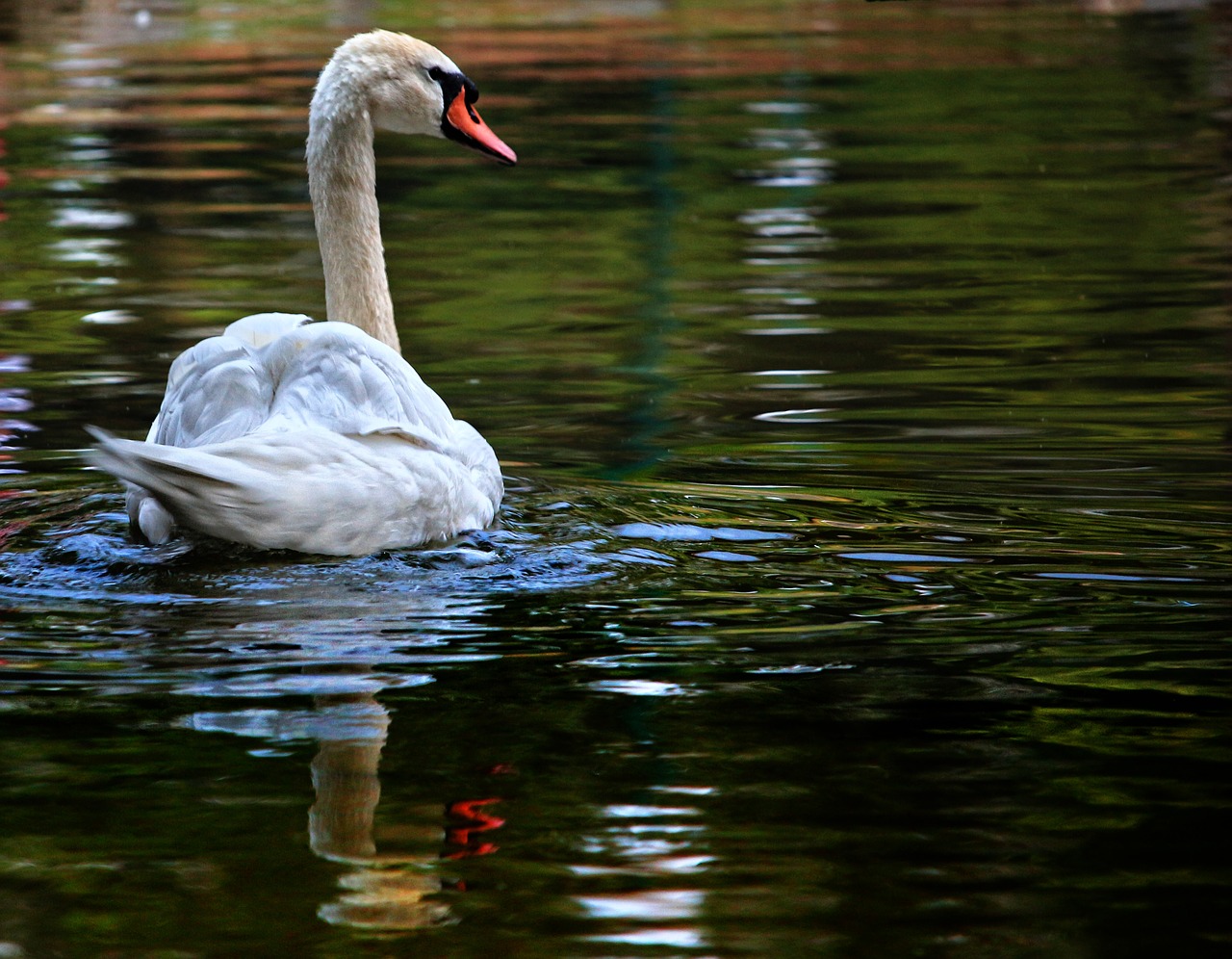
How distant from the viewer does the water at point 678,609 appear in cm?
385

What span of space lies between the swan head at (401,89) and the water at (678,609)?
1.19m

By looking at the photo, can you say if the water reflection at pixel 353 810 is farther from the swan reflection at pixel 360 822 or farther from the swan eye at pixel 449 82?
the swan eye at pixel 449 82

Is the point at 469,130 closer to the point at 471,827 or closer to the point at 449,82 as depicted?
the point at 449,82

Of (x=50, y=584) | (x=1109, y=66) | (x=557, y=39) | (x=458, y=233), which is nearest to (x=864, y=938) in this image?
(x=50, y=584)

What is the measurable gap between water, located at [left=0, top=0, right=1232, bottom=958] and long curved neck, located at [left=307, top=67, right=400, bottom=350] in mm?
806

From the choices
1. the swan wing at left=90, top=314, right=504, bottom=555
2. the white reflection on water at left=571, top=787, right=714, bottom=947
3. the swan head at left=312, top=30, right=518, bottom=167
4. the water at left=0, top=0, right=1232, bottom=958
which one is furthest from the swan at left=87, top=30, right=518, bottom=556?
the white reflection on water at left=571, top=787, right=714, bottom=947

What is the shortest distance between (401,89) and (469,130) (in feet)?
1.01

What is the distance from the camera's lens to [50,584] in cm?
600

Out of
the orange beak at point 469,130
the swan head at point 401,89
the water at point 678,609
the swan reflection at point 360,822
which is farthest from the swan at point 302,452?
the orange beak at point 469,130

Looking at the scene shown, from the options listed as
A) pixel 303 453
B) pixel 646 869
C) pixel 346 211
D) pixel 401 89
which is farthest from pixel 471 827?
pixel 401 89

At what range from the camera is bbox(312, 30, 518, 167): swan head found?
7781mm

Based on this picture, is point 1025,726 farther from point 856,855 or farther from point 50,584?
point 50,584

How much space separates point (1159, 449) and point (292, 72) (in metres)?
18.1

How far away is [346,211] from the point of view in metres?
7.74
